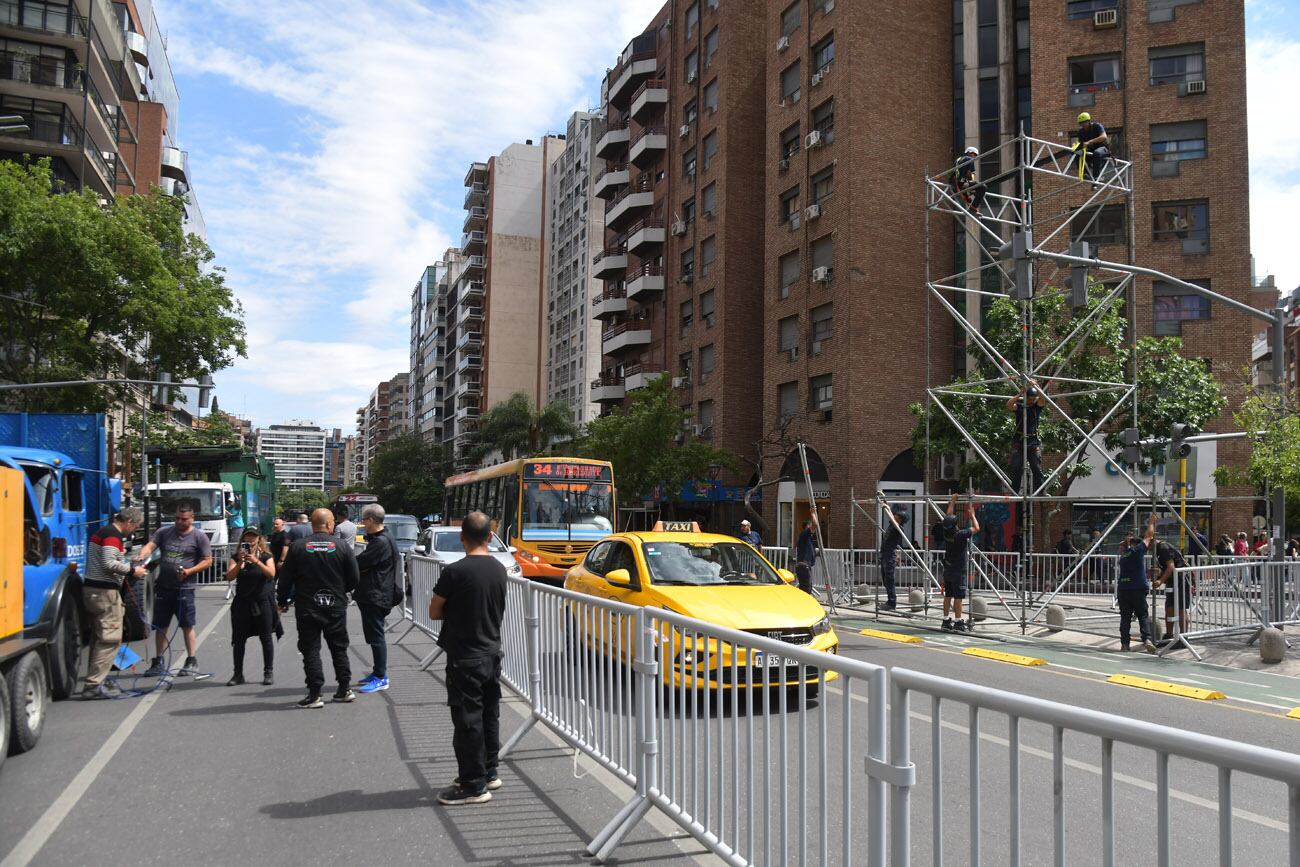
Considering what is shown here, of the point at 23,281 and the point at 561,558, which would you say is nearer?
the point at 561,558

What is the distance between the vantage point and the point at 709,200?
47594 mm

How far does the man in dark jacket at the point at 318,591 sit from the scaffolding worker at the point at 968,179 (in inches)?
539

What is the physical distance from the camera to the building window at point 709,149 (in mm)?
47216

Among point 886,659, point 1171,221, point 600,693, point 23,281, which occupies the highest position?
point 1171,221

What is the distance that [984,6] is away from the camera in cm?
3819

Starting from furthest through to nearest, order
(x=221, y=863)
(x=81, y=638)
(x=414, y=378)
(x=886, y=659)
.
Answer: (x=414, y=378) < (x=886, y=659) < (x=81, y=638) < (x=221, y=863)

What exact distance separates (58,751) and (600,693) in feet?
13.4

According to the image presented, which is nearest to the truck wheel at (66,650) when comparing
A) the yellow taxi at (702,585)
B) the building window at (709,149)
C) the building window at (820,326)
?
the yellow taxi at (702,585)

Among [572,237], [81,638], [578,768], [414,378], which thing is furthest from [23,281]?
[414,378]

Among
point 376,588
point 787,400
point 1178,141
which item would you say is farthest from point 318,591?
point 1178,141

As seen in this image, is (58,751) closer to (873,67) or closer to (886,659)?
(886,659)

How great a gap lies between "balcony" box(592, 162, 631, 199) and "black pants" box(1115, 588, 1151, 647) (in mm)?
49494

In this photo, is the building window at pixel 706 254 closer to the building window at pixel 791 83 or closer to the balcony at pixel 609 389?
the building window at pixel 791 83

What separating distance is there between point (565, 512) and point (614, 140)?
43.1 meters
